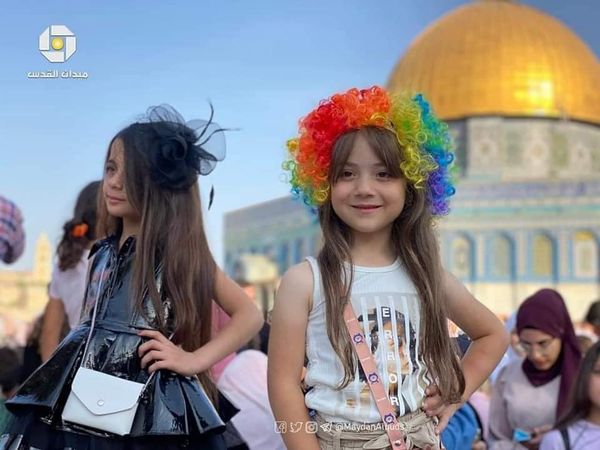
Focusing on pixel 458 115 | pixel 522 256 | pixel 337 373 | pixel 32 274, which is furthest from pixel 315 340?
pixel 458 115

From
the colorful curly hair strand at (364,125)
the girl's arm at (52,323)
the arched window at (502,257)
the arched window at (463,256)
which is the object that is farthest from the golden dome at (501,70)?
the colorful curly hair strand at (364,125)

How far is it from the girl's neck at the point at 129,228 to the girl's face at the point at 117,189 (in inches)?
0.5

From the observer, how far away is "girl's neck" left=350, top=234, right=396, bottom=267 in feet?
6.28

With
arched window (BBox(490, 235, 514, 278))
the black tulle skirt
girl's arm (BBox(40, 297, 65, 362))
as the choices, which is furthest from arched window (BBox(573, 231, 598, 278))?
the black tulle skirt

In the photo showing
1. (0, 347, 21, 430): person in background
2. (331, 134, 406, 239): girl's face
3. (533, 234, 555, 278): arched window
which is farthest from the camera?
(533, 234, 555, 278): arched window

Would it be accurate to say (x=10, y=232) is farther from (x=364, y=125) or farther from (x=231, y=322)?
(x=364, y=125)

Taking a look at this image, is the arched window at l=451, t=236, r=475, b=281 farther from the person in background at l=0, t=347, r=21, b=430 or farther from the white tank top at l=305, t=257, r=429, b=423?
the white tank top at l=305, t=257, r=429, b=423

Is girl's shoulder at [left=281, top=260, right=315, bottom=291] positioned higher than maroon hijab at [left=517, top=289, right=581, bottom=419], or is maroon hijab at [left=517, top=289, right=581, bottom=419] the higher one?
girl's shoulder at [left=281, top=260, right=315, bottom=291]

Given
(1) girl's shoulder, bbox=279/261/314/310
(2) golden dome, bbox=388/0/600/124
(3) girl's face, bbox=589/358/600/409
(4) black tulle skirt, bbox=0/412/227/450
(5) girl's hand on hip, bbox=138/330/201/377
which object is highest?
(2) golden dome, bbox=388/0/600/124

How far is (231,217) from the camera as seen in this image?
36406 millimetres

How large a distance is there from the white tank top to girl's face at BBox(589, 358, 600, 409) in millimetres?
1233

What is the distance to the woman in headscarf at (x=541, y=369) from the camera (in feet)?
10.6

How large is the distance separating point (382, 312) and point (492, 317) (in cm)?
30

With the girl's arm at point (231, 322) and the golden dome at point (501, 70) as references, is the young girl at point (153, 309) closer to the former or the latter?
the girl's arm at point (231, 322)
